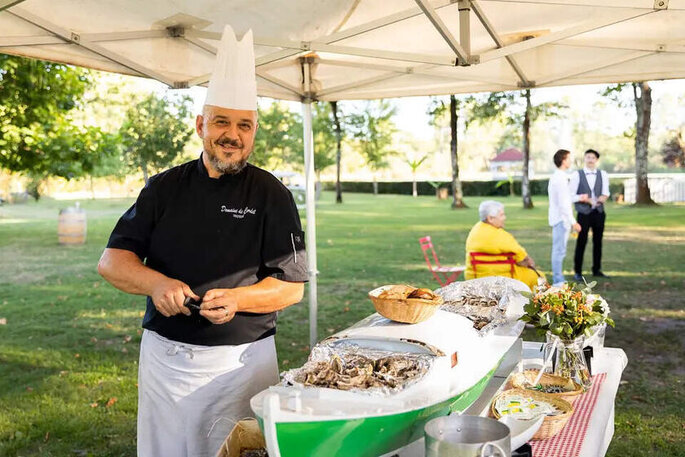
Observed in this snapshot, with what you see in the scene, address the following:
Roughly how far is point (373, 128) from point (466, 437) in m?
43.7

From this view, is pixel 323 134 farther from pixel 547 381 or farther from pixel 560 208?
pixel 547 381

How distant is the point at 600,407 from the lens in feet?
9.31

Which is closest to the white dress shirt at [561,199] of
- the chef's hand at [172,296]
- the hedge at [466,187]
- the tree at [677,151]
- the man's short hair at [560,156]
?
the man's short hair at [560,156]

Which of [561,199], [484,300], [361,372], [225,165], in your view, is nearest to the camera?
[361,372]

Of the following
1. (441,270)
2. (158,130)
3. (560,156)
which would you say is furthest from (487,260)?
(158,130)

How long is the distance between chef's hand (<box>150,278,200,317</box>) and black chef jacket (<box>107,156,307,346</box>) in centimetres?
19

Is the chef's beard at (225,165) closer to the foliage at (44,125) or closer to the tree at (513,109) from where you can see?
the foliage at (44,125)

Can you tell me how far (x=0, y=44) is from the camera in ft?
11.4

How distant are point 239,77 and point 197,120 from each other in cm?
25

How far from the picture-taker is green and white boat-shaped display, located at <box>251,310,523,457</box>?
177 cm

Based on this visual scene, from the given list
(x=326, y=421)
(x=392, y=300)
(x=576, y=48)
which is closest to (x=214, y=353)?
(x=392, y=300)

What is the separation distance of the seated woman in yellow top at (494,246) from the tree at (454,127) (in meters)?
19.5

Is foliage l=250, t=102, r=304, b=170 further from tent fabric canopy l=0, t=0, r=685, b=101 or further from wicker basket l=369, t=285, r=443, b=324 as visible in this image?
wicker basket l=369, t=285, r=443, b=324

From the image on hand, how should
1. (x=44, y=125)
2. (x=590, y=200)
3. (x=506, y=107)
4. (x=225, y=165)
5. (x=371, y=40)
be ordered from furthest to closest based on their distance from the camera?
1. (x=506, y=107)
2. (x=44, y=125)
3. (x=590, y=200)
4. (x=371, y=40)
5. (x=225, y=165)
